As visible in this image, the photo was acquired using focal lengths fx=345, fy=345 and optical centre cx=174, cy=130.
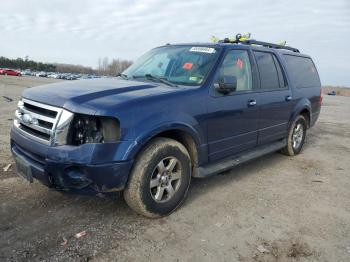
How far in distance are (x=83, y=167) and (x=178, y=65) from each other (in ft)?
6.65

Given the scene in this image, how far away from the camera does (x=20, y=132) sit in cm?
368

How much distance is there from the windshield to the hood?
0.38 m

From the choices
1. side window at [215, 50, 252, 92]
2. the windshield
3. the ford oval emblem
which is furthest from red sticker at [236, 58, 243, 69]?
the ford oval emblem

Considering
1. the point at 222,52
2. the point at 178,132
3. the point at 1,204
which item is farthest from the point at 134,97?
the point at 1,204

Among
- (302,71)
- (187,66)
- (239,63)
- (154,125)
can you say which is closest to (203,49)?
(187,66)

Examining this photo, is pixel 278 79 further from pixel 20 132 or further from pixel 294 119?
pixel 20 132

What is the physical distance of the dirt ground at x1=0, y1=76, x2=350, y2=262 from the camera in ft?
10.1

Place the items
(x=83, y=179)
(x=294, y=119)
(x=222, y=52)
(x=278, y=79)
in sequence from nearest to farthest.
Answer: (x=83, y=179) < (x=222, y=52) < (x=278, y=79) < (x=294, y=119)

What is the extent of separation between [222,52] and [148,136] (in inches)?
70.4

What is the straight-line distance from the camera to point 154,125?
341 centimetres

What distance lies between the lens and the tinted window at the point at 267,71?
5.23 metres

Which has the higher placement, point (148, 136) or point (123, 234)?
point (148, 136)

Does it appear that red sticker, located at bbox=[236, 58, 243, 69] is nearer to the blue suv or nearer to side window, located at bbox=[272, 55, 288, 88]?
the blue suv

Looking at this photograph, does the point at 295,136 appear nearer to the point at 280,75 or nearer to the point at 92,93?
the point at 280,75
